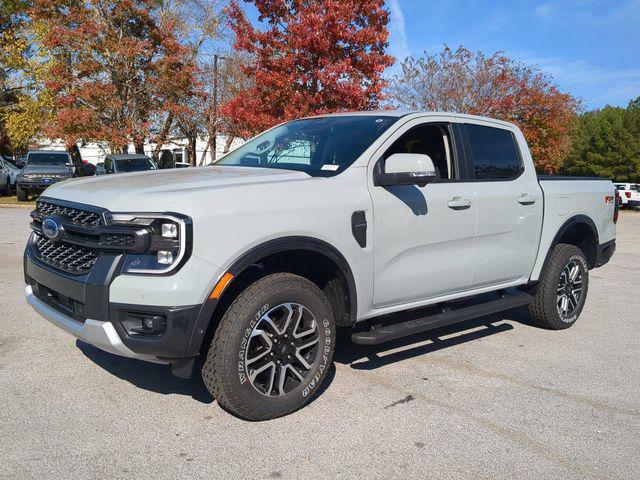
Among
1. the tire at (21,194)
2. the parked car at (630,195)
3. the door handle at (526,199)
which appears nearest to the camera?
the door handle at (526,199)

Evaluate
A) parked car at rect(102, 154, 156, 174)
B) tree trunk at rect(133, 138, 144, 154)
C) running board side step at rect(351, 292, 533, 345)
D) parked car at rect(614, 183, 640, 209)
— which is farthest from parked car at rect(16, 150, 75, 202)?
parked car at rect(614, 183, 640, 209)

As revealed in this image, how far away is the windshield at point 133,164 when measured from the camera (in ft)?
61.5

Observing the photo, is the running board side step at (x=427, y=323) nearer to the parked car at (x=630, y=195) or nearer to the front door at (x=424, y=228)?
the front door at (x=424, y=228)

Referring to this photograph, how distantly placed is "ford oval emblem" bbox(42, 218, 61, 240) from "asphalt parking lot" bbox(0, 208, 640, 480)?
1094 mm

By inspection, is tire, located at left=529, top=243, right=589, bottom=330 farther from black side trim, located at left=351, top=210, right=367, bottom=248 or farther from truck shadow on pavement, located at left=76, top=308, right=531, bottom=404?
black side trim, located at left=351, top=210, right=367, bottom=248

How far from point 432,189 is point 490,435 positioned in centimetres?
181

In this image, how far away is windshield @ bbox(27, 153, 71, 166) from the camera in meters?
19.9

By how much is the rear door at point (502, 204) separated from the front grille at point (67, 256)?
2957 mm

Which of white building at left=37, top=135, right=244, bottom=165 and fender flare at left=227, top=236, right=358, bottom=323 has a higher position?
white building at left=37, top=135, right=244, bottom=165

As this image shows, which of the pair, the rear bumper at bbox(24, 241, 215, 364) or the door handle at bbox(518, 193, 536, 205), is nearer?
the rear bumper at bbox(24, 241, 215, 364)

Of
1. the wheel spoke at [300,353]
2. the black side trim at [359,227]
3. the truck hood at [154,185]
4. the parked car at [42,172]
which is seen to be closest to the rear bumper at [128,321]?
the truck hood at [154,185]

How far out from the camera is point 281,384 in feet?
11.6

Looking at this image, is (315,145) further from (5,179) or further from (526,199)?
(5,179)

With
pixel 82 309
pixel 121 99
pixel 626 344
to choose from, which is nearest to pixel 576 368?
pixel 626 344
